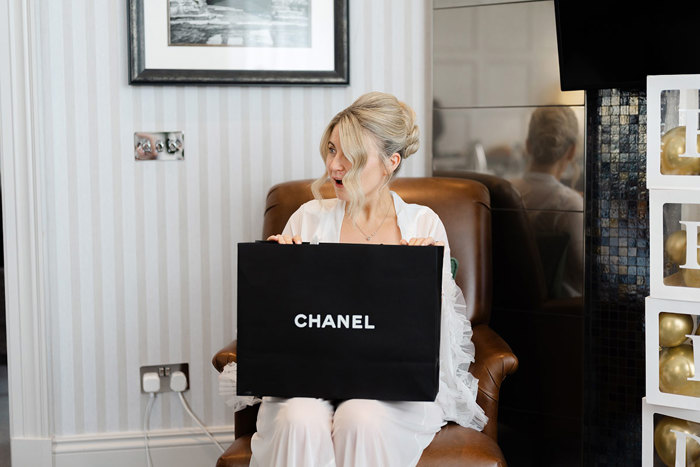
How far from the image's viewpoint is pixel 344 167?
198 cm

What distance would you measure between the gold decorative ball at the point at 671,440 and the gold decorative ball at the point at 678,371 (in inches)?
3.4

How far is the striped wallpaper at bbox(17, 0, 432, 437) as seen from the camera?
8.27 ft

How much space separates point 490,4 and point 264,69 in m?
0.76

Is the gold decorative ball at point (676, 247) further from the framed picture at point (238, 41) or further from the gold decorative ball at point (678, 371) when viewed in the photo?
the framed picture at point (238, 41)

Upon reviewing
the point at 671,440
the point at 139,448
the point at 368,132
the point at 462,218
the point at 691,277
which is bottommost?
the point at 139,448

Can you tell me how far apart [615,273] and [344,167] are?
0.85 metres

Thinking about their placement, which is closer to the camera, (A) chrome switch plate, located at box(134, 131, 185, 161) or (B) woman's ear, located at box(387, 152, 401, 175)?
(B) woman's ear, located at box(387, 152, 401, 175)

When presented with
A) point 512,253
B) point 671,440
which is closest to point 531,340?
point 512,253

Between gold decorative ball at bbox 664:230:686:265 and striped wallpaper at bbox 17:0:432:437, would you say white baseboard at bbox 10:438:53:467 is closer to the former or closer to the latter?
striped wallpaper at bbox 17:0:432:437

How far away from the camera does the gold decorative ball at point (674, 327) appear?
1.81 metres

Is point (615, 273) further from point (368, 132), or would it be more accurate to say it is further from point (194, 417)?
point (194, 417)

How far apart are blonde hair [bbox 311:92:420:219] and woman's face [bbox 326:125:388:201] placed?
1 centimetres

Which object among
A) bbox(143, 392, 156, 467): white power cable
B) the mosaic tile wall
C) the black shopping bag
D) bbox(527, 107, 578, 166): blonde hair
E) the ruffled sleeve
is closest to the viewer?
the black shopping bag

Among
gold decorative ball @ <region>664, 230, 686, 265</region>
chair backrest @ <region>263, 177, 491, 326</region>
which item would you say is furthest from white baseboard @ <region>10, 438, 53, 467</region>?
gold decorative ball @ <region>664, 230, 686, 265</region>
